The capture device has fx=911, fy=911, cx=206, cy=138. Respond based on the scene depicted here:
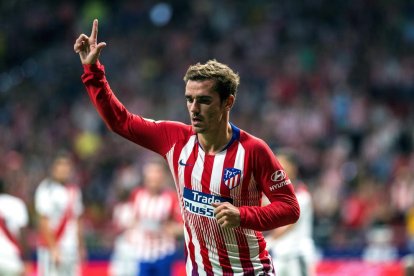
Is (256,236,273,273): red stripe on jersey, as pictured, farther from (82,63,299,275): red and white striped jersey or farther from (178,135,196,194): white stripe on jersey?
(178,135,196,194): white stripe on jersey

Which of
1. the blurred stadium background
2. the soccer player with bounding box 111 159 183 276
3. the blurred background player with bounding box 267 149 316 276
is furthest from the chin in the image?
the blurred stadium background

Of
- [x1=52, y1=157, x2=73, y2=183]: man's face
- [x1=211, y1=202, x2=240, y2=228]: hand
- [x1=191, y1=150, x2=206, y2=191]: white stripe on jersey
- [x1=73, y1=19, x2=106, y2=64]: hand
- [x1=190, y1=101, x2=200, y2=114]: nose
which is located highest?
[x1=52, y1=157, x2=73, y2=183]: man's face

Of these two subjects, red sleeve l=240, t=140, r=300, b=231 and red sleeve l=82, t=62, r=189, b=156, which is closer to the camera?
red sleeve l=240, t=140, r=300, b=231

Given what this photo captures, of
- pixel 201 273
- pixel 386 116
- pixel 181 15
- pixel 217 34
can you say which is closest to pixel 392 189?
pixel 386 116

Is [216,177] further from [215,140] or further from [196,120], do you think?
[196,120]

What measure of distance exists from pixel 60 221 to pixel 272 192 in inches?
273

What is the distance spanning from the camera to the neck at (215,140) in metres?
5.53

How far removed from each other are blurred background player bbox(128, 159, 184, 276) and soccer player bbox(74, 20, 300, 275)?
16.6ft

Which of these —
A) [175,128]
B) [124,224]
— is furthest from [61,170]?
[175,128]

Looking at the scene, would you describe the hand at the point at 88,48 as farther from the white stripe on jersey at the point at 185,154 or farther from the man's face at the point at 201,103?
the white stripe on jersey at the point at 185,154

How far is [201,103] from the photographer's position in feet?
17.4

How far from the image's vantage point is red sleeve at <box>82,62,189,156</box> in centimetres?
537

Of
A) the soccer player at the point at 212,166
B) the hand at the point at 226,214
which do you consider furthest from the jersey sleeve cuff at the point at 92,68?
the hand at the point at 226,214

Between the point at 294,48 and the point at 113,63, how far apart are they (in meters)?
4.17
